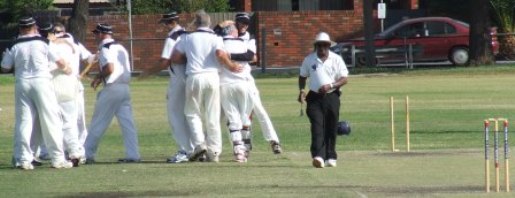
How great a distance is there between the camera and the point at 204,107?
17.2m

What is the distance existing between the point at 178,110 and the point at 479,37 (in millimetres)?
26845

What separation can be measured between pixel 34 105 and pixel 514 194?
639 cm

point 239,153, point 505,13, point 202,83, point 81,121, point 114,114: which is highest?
point 202,83

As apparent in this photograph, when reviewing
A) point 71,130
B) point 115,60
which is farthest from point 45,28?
point 71,130

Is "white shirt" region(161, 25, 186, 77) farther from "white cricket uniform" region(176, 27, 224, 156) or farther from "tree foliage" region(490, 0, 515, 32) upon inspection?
"tree foliage" region(490, 0, 515, 32)

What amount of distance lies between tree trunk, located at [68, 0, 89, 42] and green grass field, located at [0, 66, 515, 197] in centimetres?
1154

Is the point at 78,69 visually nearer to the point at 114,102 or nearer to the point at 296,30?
the point at 114,102

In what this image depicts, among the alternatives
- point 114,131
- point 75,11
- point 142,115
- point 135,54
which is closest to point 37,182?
point 114,131

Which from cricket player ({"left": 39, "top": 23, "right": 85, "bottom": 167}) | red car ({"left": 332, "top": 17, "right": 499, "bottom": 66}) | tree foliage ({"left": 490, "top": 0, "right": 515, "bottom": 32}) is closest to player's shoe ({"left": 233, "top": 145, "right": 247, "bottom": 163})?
cricket player ({"left": 39, "top": 23, "right": 85, "bottom": 167})

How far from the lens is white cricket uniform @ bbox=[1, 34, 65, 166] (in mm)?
16484

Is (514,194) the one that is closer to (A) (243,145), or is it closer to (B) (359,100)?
(A) (243,145)

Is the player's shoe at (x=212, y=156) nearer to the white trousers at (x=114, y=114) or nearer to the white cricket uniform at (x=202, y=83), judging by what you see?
the white cricket uniform at (x=202, y=83)

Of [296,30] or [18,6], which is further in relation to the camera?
[18,6]

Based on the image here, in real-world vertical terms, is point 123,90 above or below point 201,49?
below
